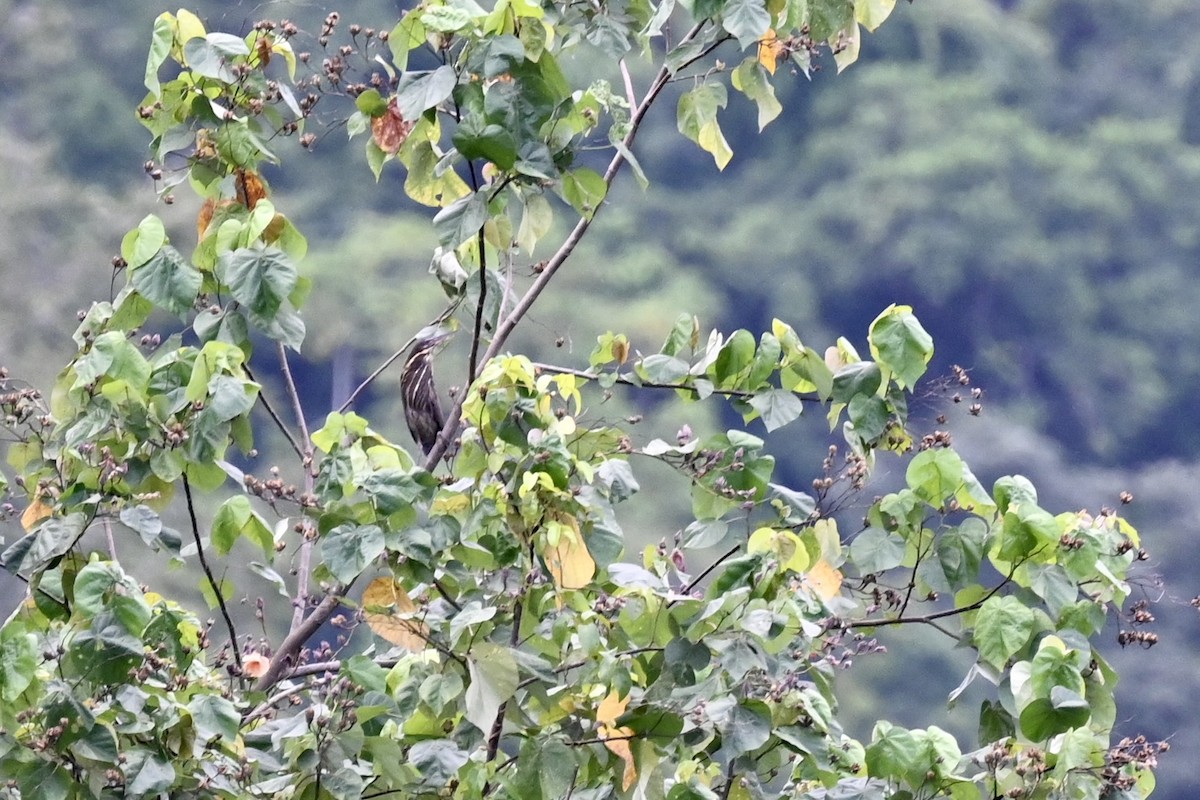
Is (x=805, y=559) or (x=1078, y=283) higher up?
(x=1078, y=283)

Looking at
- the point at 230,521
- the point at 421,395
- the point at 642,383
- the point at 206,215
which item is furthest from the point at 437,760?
the point at 421,395

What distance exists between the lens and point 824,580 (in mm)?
1573

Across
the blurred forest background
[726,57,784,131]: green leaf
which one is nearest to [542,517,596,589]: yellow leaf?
[726,57,784,131]: green leaf

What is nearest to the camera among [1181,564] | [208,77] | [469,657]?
[469,657]

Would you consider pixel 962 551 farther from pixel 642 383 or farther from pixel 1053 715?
pixel 642 383

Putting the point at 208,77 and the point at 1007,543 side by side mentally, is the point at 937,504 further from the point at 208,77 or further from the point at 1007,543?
the point at 208,77

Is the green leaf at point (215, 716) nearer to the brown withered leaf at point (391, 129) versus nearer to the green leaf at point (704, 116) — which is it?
the brown withered leaf at point (391, 129)

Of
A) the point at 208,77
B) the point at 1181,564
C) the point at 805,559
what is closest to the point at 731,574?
the point at 805,559

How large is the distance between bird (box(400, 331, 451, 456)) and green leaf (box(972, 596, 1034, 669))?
2.74 ft

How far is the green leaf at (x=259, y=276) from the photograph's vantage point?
A: 1588 mm

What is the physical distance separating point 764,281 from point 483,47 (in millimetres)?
8758

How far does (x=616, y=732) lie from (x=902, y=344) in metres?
0.43

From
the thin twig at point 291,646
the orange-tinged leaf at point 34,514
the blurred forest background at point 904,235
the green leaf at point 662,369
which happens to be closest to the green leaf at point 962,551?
the green leaf at point 662,369

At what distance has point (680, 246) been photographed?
33.9 feet
